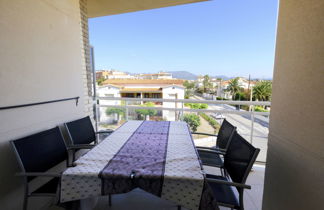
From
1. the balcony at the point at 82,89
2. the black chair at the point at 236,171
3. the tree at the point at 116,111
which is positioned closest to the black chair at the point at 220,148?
the black chair at the point at 236,171

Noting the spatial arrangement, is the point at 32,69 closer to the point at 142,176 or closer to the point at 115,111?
the point at 142,176

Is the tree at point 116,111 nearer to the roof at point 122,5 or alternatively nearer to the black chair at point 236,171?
the roof at point 122,5

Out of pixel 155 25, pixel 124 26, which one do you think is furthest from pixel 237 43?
pixel 124 26

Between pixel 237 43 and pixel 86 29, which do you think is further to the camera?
pixel 237 43

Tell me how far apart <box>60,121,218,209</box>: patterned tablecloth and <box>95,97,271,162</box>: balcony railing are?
1635 mm

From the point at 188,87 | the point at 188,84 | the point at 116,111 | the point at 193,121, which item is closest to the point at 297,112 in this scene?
the point at 193,121

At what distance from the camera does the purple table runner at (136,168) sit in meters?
0.96

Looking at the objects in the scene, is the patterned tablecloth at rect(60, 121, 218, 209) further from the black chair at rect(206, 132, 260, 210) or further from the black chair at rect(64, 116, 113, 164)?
the black chair at rect(64, 116, 113, 164)

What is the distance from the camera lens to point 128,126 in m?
2.10

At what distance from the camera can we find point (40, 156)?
4.69ft

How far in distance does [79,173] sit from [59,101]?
127 cm

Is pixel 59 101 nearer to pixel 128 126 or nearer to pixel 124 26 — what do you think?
pixel 128 126

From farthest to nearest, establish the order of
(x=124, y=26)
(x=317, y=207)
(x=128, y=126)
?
(x=124, y=26) < (x=128, y=126) < (x=317, y=207)

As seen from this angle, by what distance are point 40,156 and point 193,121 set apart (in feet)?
7.66
